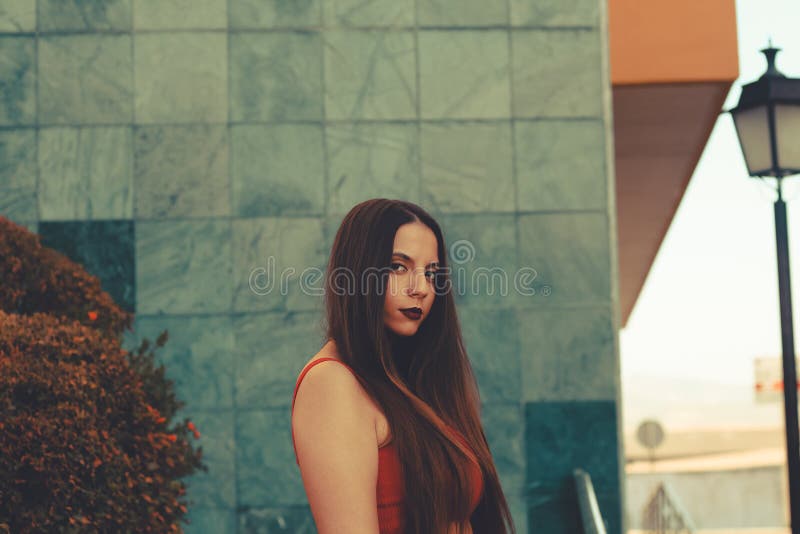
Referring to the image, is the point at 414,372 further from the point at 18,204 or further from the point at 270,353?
the point at 18,204

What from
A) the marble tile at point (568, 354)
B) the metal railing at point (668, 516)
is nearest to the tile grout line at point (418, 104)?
the marble tile at point (568, 354)

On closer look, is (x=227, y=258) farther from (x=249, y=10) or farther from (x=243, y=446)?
(x=249, y=10)

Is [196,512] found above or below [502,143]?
below

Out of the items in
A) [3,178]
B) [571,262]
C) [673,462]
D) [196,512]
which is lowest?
[673,462]

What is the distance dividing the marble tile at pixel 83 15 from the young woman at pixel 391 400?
552 cm

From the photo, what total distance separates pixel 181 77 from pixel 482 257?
8.53 ft

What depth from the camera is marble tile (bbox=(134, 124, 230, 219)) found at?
23.9 ft

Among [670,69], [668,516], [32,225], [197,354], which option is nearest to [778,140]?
[670,69]

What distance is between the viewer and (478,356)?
7215mm

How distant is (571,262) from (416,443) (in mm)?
5099

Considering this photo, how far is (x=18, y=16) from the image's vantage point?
744 centimetres

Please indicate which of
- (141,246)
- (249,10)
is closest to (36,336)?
(141,246)

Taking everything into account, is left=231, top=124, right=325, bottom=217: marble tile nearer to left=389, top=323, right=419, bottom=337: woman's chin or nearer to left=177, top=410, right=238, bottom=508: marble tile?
left=177, top=410, right=238, bottom=508: marble tile

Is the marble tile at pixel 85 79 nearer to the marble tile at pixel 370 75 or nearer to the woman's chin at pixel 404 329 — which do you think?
the marble tile at pixel 370 75
